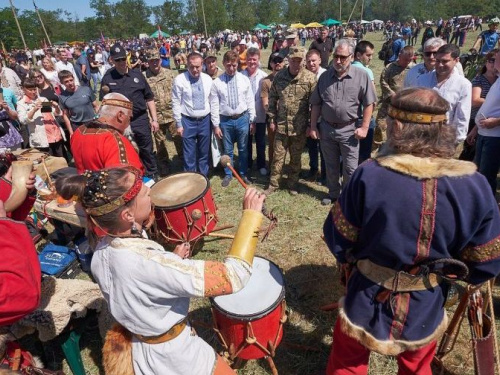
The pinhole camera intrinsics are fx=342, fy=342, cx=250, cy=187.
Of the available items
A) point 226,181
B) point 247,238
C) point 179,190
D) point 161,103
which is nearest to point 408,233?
point 247,238

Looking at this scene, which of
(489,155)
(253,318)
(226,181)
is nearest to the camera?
(253,318)

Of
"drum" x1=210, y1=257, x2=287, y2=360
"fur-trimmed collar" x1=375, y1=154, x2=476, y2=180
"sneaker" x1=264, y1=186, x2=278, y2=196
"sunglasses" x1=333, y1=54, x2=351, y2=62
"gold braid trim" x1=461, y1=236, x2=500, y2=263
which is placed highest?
"sunglasses" x1=333, y1=54, x2=351, y2=62

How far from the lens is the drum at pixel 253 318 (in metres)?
2.39

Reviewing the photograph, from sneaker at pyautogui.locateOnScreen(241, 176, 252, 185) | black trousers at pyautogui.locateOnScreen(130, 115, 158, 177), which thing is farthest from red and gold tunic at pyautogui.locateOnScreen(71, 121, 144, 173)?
sneaker at pyautogui.locateOnScreen(241, 176, 252, 185)

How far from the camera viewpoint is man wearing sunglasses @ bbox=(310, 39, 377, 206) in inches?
168

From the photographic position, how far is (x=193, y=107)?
559 centimetres

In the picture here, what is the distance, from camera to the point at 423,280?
1748 mm

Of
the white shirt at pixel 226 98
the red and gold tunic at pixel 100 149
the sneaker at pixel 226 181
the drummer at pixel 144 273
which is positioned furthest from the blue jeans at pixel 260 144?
the drummer at pixel 144 273

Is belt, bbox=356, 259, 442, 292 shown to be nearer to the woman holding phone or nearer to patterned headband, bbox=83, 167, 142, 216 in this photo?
patterned headband, bbox=83, 167, 142, 216

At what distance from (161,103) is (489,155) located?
5254 mm

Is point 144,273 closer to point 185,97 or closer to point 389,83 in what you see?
point 185,97

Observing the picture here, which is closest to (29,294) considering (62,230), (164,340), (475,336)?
(164,340)

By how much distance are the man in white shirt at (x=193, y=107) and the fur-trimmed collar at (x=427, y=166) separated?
441 centimetres

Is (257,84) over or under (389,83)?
over
